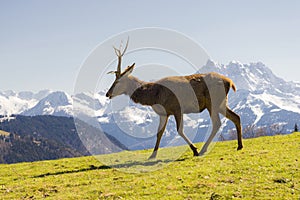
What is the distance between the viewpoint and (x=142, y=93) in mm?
22250

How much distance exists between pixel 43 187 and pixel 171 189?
657cm

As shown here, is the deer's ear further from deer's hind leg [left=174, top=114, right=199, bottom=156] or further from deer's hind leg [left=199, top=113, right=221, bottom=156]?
deer's hind leg [left=199, top=113, right=221, bottom=156]

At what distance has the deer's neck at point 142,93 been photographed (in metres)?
22.1

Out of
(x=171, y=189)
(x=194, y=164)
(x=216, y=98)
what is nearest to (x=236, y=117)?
(x=216, y=98)

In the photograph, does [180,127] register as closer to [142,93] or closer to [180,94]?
[180,94]

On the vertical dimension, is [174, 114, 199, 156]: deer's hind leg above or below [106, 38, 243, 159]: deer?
below

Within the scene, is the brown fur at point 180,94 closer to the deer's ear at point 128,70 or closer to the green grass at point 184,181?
the deer's ear at point 128,70

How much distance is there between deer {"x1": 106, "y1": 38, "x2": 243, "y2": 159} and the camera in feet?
71.1

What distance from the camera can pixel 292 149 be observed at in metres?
21.9

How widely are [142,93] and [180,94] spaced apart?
240cm

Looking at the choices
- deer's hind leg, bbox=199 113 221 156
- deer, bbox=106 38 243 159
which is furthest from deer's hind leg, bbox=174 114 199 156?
deer's hind leg, bbox=199 113 221 156

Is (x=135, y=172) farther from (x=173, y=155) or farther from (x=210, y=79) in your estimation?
(x=210, y=79)

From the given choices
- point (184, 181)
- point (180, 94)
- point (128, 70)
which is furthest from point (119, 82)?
point (184, 181)

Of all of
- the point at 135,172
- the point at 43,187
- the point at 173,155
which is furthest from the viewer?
the point at 173,155
